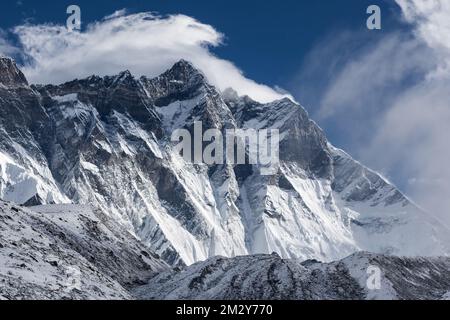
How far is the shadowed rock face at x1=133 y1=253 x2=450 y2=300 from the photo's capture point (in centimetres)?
16212

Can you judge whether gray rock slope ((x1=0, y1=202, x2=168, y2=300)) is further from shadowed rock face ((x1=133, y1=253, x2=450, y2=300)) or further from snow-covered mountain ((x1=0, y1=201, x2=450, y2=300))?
shadowed rock face ((x1=133, y1=253, x2=450, y2=300))

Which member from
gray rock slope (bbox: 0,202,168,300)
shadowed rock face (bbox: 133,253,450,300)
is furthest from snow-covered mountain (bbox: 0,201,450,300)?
gray rock slope (bbox: 0,202,168,300)

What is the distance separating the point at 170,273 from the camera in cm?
18875

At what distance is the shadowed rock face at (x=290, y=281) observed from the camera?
162 m

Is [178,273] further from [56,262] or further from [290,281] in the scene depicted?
[56,262]

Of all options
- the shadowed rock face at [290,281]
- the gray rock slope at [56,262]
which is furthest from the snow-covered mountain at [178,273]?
the gray rock slope at [56,262]

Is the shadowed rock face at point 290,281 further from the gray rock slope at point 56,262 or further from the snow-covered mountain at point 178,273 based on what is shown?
the gray rock slope at point 56,262

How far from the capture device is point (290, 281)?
167125mm
